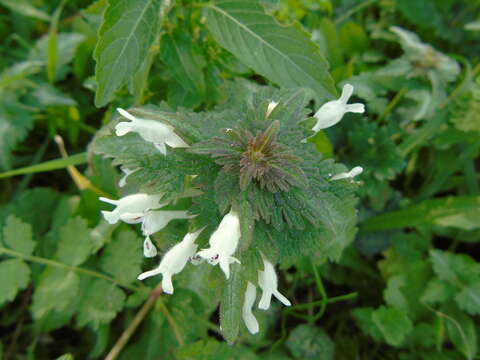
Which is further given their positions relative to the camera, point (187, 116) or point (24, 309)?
point (24, 309)

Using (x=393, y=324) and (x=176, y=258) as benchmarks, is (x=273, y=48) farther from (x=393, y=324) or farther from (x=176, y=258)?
(x=393, y=324)

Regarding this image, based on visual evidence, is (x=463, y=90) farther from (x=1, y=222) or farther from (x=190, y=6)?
(x=1, y=222)

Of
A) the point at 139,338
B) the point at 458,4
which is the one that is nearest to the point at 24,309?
the point at 139,338

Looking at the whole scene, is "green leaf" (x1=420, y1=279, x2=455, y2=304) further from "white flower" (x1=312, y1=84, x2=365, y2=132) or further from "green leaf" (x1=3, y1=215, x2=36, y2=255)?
"green leaf" (x1=3, y1=215, x2=36, y2=255)

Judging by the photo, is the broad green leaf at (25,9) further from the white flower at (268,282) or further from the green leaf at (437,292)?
the green leaf at (437,292)

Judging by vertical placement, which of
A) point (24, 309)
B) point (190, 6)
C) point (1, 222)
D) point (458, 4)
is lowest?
point (24, 309)

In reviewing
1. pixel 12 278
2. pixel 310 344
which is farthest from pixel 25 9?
pixel 310 344

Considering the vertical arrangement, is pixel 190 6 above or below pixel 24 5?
above
